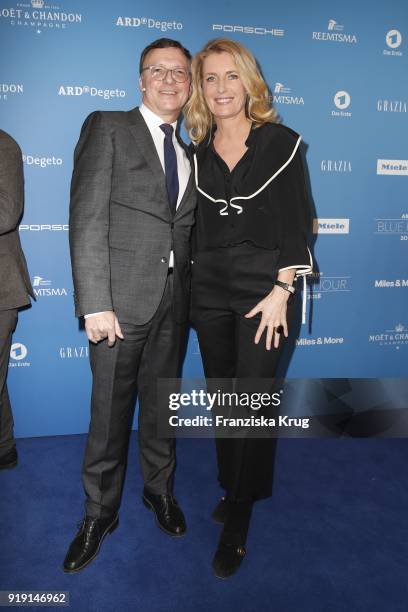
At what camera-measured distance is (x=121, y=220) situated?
1909 millimetres

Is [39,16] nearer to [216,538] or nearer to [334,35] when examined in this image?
[334,35]

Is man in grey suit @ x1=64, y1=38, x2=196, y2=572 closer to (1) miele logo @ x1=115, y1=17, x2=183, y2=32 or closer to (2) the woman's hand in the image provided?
(2) the woman's hand

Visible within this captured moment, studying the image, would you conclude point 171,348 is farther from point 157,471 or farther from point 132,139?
point 132,139

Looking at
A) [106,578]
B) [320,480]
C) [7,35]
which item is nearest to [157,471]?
[106,578]

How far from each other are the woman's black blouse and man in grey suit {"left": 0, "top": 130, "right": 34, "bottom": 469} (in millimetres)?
920

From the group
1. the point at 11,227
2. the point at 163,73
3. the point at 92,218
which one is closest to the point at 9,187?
the point at 11,227

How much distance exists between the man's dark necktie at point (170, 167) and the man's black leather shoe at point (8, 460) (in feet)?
5.49

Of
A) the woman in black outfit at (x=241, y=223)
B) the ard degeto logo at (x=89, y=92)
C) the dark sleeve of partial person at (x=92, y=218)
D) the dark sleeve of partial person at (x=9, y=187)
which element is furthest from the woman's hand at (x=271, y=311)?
the ard degeto logo at (x=89, y=92)

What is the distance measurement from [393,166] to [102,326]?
7.52ft

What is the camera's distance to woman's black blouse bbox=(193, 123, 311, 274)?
1.99 m

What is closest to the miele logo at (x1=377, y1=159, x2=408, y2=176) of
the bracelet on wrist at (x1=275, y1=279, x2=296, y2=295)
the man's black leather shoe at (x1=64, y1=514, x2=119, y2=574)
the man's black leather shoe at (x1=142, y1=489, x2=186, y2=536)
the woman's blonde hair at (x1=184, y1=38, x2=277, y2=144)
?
the woman's blonde hair at (x1=184, y1=38, x2=277, y2=144)

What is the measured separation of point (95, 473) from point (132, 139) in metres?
1.33

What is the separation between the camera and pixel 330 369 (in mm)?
3418

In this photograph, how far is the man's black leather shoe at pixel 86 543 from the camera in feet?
6.62
